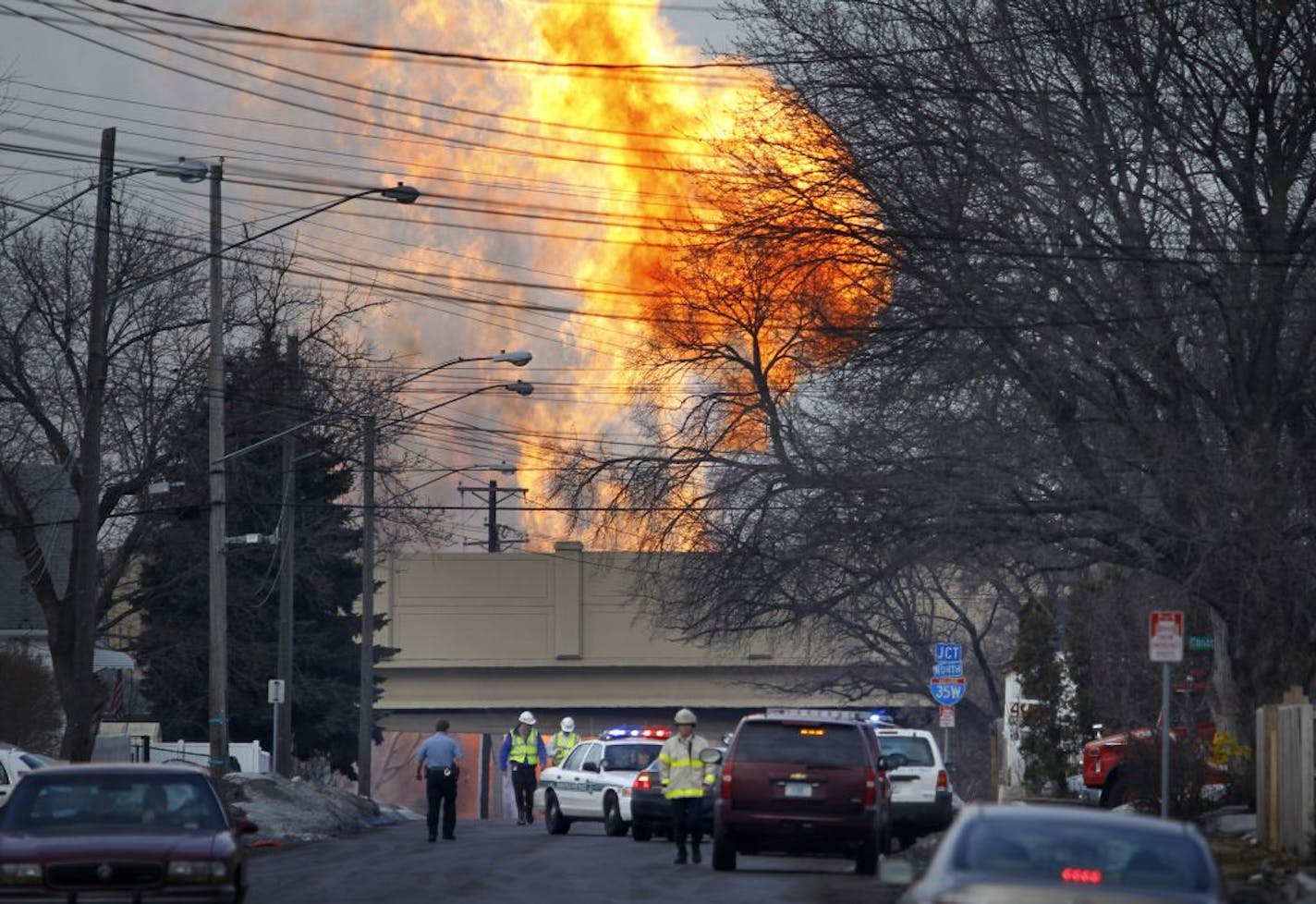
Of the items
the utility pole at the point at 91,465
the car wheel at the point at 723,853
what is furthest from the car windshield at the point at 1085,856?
the utility pole at the point at 91,465

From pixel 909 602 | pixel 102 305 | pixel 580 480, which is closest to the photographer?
pixel 102 305

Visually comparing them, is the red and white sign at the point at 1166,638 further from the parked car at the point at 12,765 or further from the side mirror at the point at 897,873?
the parked car at the point at 12,765

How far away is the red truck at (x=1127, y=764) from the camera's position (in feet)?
90.7

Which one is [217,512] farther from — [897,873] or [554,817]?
[897,873]

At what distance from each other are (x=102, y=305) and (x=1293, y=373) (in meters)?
16.7

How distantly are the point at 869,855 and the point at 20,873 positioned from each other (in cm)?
1093

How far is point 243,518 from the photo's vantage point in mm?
53719

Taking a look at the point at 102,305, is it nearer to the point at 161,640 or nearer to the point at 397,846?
the point at 397,846

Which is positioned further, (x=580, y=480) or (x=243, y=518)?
(x=243, y=518)

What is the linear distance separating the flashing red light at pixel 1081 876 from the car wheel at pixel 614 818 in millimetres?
23249

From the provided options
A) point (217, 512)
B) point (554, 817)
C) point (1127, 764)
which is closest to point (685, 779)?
point (1127, 764)

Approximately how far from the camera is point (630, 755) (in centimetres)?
3306

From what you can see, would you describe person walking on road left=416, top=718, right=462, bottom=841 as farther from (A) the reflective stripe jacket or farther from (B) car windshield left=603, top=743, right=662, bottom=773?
(A) the reflective stripe jacket

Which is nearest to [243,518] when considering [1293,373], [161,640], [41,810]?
[161,640]
